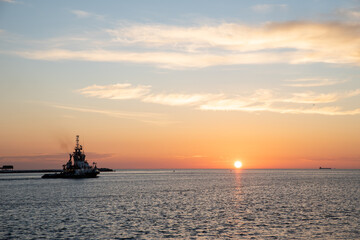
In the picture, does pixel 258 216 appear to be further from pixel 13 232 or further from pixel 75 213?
pixel 13 232

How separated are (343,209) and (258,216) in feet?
63.1

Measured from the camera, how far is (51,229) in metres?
47.8

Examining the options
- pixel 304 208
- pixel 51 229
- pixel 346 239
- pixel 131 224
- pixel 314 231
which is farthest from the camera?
pixel 304 208

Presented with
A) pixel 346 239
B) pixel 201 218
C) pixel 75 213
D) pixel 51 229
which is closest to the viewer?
pixel 346 239

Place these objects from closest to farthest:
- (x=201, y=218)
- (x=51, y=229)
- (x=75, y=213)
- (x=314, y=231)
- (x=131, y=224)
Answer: (x=314, y=231)
(x=51, y=229)
(x=131, y=224)
(x=201, y=218)
(x=75, y=213)

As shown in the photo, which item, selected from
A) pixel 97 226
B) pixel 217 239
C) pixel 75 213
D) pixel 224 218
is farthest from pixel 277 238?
pixel 75 213

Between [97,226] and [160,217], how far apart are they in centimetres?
1118

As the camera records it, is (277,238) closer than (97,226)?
Yes

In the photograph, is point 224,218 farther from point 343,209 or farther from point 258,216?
point 343,209

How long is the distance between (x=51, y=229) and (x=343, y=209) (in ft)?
162

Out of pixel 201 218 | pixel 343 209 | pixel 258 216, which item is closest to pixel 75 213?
pixel 201 218

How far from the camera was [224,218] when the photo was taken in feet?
184

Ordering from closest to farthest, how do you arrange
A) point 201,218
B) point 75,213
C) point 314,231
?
point 314,231, point 201,218, point 75,213

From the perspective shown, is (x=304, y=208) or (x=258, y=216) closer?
(x=258, y=216)
